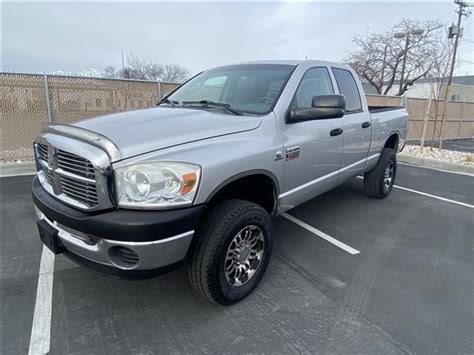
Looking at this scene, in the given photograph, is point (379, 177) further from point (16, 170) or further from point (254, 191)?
point (16, 170)

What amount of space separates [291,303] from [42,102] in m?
7.60

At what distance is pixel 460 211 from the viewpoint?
4938 millimetres

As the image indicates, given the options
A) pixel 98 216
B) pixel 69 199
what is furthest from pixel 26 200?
Answer: pixel 98 216

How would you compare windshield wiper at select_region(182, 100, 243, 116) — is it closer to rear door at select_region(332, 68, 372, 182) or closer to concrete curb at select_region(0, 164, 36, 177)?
rear door at select_region(332, 68, 372, 182)

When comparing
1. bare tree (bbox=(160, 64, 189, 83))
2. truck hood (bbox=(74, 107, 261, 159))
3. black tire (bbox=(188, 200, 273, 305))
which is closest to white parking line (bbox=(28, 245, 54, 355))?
black tire (bbox=(188, 200, 273, 305))

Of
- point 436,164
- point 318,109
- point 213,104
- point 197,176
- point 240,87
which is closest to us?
point 197,176

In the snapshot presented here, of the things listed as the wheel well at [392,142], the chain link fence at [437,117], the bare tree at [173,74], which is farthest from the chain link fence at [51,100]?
the bare tree at [173,74]

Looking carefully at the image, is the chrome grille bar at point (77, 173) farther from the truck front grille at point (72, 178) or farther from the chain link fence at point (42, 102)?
the chain link fence at point (42, 102)

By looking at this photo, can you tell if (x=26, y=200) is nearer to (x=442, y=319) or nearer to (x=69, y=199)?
(x=69, y=199)

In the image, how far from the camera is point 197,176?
6.88 feet

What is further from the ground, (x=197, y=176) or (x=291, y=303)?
(x=197, y=176)

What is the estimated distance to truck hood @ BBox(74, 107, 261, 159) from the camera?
208 cm

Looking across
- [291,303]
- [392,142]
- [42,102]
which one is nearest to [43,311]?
[291,303]

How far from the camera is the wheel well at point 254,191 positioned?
263cm
